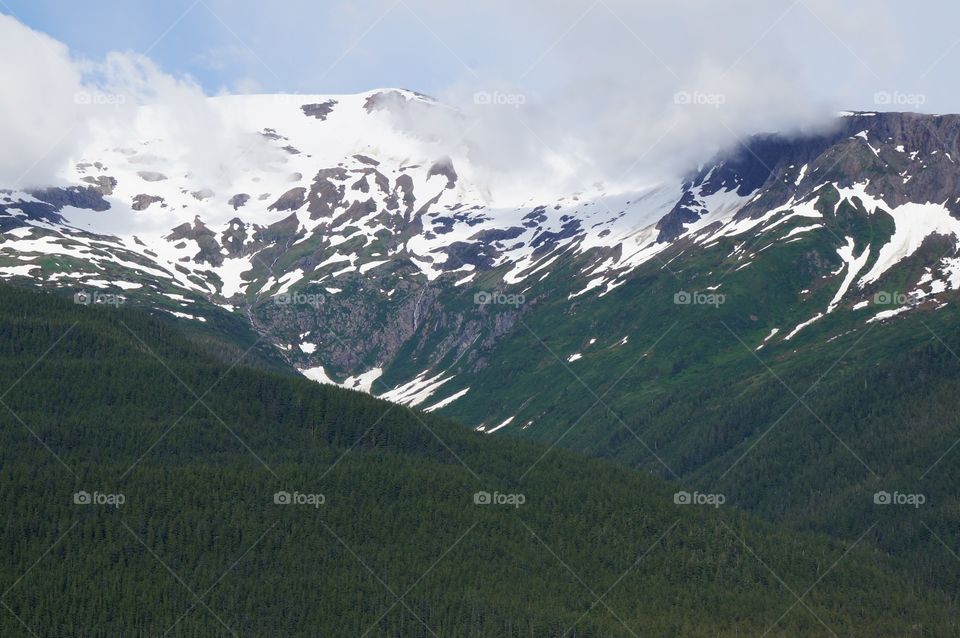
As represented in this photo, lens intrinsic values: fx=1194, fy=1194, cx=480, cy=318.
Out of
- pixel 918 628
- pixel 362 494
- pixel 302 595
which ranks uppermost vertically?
pixel 362 494

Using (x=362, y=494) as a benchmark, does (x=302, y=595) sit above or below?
below

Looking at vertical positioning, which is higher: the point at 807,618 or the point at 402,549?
the point at 402,549

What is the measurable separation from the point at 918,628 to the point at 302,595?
310 feet

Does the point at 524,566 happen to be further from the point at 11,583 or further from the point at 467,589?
the point at 11,583

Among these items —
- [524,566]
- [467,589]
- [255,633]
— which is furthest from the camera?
[524,566]

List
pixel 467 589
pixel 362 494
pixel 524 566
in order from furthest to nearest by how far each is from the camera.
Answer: pixel 362 494
pixel 524 566
pixel 467 589

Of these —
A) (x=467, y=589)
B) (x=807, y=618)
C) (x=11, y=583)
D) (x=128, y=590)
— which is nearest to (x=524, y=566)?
(x=467, y=589)

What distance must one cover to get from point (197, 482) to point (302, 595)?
30890 millimetres

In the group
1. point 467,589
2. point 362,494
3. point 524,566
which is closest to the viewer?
point 467,589

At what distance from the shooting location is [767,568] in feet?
643

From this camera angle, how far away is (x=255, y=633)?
531 ft

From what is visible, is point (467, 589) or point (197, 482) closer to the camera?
point (467, 589)

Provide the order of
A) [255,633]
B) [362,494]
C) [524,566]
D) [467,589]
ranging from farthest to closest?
[362,494] → [524,566] → [467,589] → [255,633]

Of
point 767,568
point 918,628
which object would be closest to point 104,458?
point 767,568
